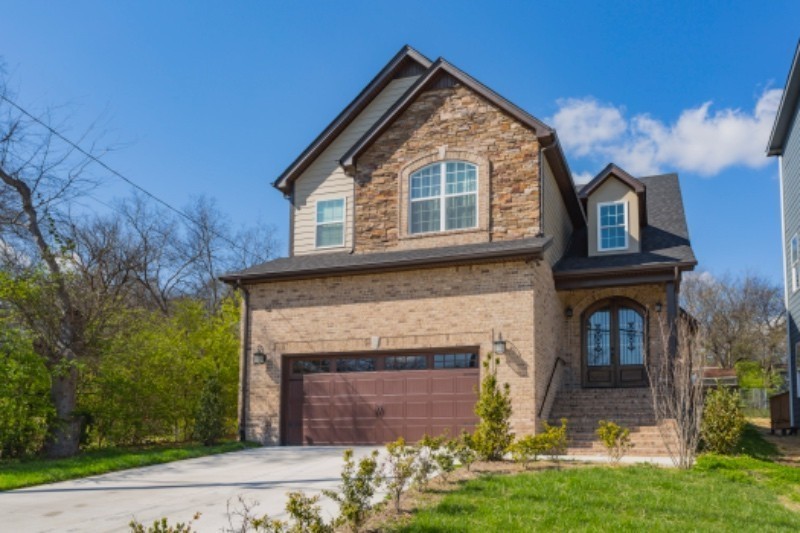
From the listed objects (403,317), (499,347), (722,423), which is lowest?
(722,423)

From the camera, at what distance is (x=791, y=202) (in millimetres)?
21078

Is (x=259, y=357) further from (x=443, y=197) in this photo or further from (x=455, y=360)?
(x=443, y=197)

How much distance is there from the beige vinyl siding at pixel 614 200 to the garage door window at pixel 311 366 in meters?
7.45

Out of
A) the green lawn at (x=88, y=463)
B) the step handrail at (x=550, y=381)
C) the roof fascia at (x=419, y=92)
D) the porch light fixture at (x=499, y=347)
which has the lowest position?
the green lawn at (x=88, y=463)

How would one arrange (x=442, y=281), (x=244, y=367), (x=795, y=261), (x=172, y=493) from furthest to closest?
(x=795, y=261), (x=244, y=367), (x=442, y=281), (x=172, y=493)

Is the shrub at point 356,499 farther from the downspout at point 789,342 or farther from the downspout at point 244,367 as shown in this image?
the downspout at point 789,342

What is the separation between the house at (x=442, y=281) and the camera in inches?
633

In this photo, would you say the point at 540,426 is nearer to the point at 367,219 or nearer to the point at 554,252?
the point at 554,252

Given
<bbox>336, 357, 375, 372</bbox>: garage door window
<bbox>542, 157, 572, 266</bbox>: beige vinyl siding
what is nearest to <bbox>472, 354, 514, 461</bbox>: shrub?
<bbox>336, 357, 375, 372</bbox>: garage door window

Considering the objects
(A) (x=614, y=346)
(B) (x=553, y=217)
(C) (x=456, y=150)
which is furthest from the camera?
(A) (x=614, y=346)

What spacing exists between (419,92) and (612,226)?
6.10 metres

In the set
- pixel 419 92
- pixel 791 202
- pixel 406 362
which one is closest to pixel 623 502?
pixel 406 362

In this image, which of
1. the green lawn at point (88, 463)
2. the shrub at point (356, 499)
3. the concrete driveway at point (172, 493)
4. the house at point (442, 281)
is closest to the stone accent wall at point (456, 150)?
the house at point (442, 281)

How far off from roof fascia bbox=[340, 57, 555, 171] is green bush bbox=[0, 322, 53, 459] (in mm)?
8588
